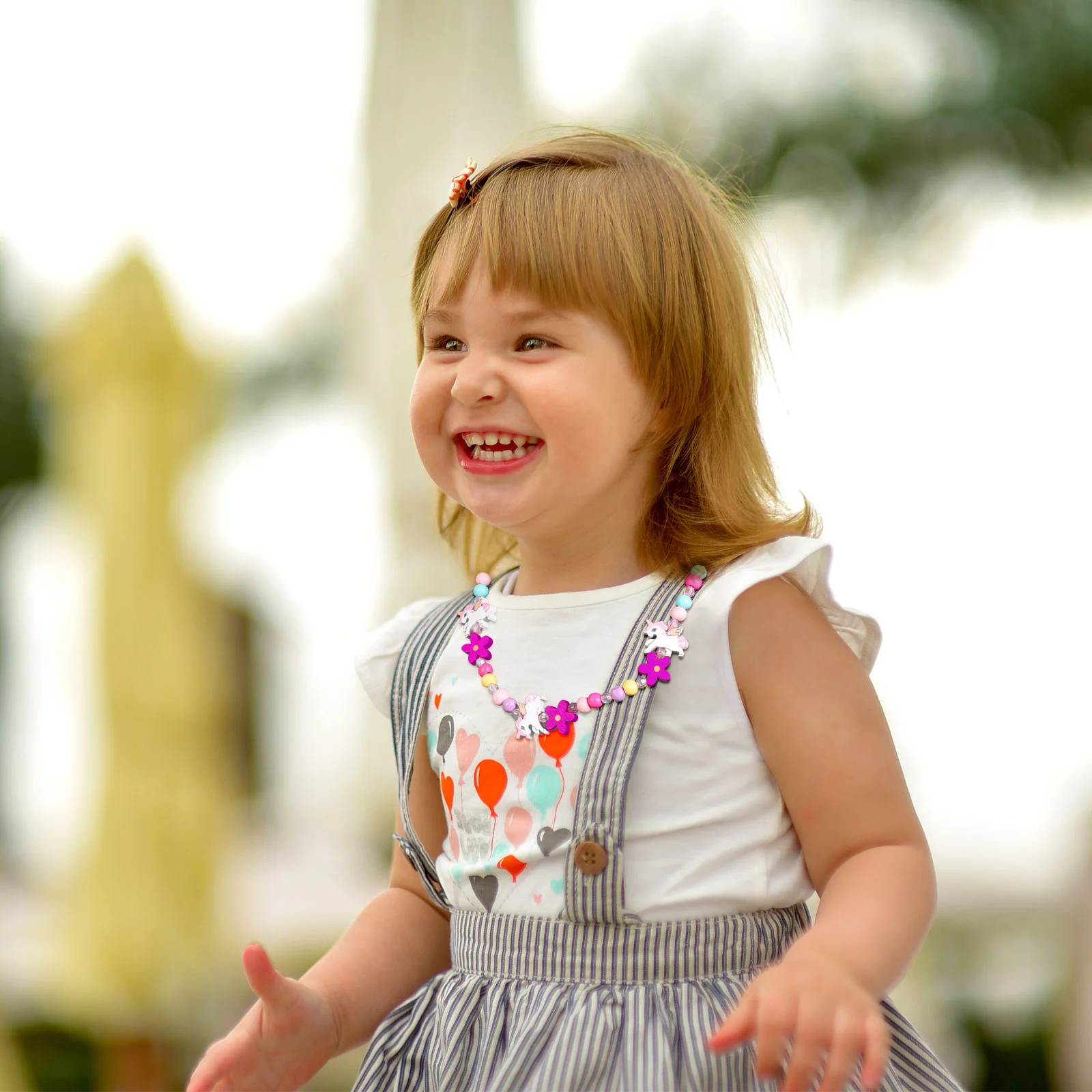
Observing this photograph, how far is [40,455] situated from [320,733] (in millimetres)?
4086

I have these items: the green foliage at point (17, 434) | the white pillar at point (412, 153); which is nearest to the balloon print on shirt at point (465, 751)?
the white pillar at point (412, 153)

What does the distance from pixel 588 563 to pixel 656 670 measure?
6.9 inches

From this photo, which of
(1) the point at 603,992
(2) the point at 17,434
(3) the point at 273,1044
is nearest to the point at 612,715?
(1) the point at 603,992

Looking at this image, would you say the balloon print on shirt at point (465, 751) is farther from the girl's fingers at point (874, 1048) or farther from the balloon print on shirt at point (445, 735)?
the girl's fingers at point (874, 1048)

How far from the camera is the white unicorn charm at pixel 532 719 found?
120 cm

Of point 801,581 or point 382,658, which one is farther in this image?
point 382,658

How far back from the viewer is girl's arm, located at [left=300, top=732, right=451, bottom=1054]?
4.17ft

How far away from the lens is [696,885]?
3.73 ft

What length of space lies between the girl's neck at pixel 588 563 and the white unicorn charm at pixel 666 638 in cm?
10

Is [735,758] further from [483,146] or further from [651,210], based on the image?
[483,146]

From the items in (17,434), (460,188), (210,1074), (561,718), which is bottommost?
(17,434)

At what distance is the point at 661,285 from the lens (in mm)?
1233

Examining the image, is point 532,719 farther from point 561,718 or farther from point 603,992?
point 603,992

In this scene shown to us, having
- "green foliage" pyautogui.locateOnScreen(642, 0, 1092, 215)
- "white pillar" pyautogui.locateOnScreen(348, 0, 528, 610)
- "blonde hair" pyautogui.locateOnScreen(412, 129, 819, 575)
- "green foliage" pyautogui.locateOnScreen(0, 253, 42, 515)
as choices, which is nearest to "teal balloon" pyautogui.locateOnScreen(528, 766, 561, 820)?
"blonde hair" pyautogui.locateOnScreen(412, 129, 819, 575)
